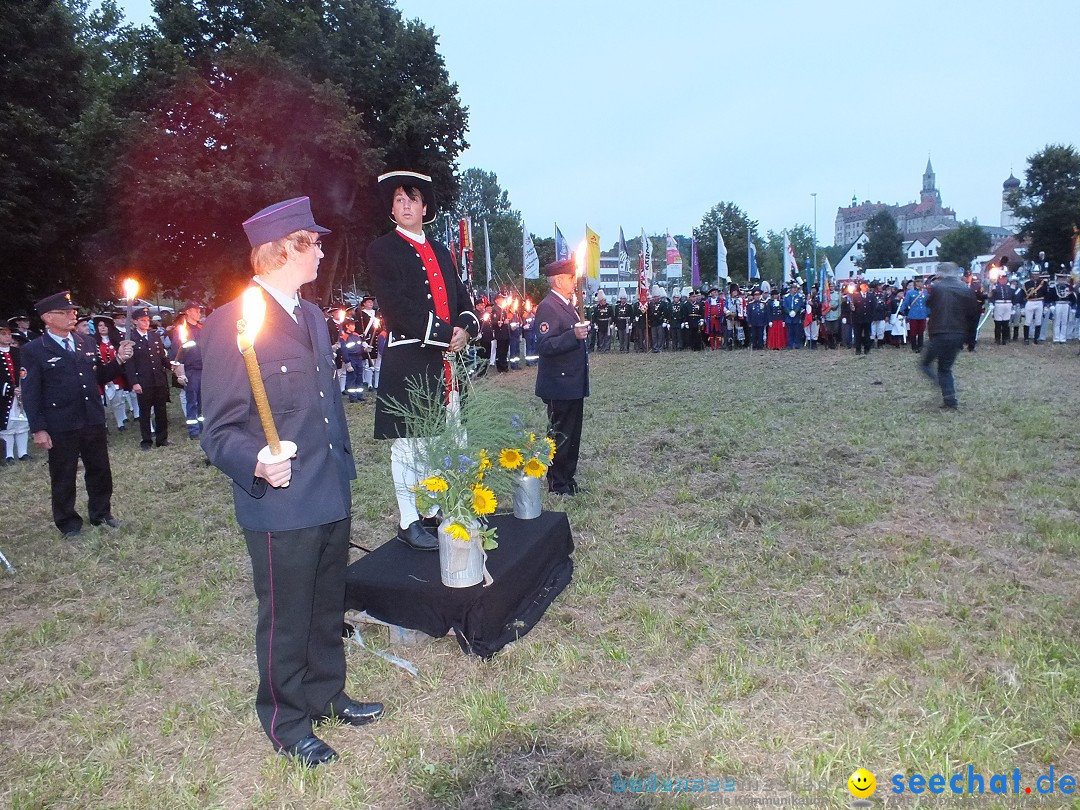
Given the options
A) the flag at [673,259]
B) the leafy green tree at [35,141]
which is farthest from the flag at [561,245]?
the leafy green tree at [35,141]

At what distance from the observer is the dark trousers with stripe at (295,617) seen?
9.78ft

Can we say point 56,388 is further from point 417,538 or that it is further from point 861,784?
point 861,784

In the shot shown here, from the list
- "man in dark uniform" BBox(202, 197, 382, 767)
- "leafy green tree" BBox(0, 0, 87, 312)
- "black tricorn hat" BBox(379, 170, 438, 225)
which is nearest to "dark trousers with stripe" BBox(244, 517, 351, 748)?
"man in dark uniform" BBox(202, 197, 382, 767)

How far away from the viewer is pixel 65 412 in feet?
22.8

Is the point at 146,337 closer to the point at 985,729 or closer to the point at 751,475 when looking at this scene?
the point at 751,475

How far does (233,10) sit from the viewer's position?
1014 inches

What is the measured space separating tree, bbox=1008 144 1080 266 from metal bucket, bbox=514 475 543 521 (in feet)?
179

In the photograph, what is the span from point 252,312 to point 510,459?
85.3 inches

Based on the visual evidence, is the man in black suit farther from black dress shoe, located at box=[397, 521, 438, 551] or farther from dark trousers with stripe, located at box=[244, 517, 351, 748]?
dark trousers with stripe, located at box=[244, 517, 351, 748]

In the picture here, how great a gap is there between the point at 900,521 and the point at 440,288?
426 cm

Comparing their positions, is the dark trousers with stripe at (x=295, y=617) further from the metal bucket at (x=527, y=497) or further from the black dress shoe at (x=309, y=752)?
the metal bucket at (x=527, y=497)

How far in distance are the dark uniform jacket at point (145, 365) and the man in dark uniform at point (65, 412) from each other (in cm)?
434

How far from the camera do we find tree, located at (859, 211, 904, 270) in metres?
82.6

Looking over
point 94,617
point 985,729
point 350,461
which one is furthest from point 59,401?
point 985,729
